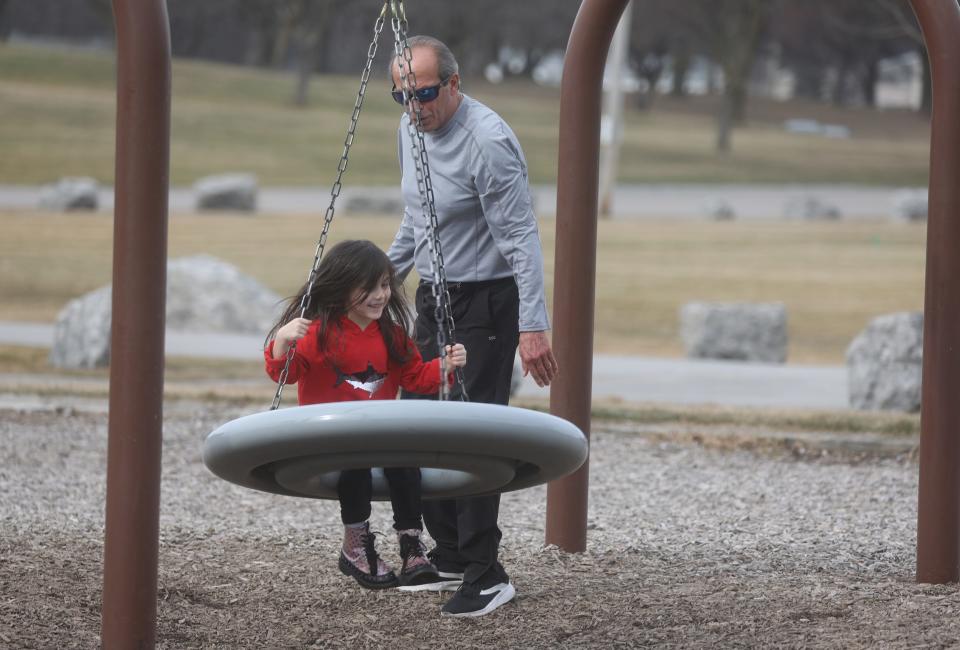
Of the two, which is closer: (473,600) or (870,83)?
(473,600)

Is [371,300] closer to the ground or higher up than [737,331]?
higher up

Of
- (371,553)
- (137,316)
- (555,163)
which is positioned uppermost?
(555,163)

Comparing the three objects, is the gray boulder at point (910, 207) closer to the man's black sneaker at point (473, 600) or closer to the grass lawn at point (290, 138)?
the grass lawn at point (290, 138)

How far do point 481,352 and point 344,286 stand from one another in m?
0.48

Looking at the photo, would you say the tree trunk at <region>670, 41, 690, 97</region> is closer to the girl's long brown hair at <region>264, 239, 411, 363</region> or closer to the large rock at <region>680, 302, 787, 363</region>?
the large rock at <region>680, 302, 787, 363</region>

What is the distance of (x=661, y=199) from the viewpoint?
108 ft

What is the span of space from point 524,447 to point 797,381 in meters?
7.63

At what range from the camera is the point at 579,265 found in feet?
15.2

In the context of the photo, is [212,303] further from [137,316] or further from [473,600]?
[137,316]

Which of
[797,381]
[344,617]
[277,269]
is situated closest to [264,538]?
[344,617]

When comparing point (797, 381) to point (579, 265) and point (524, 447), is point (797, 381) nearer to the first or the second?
point (579, 265)

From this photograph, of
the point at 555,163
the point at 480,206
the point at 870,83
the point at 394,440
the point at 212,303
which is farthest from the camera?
the point at 870,83

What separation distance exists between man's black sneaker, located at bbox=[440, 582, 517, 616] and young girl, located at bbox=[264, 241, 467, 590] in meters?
0.29

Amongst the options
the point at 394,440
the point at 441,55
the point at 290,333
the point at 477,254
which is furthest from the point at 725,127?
the point at 394,440
